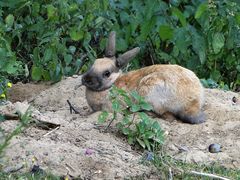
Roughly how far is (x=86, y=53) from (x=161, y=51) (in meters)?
1.21

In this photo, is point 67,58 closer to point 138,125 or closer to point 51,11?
point 51,11

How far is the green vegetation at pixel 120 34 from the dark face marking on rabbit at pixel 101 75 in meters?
0.83

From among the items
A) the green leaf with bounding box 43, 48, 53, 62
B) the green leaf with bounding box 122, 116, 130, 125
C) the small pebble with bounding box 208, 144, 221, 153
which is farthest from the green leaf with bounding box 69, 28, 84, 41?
the small pebble with bounding box 208, 144, 221, 153

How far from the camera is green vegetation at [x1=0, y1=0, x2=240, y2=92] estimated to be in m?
9.70

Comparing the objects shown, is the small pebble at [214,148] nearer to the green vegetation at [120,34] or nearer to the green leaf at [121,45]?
the green vegetation at [120,34]

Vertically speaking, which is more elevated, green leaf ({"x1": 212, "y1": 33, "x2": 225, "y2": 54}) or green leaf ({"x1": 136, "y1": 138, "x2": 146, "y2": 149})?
green leaf ({"x1": 212, "y1": 33, "x2": 225, "y2": 54})

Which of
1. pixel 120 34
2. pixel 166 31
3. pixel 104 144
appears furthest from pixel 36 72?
pixel 104 144

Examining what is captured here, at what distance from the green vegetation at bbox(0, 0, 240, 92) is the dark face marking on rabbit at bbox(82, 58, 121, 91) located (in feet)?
2.71

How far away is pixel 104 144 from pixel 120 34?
150 inches

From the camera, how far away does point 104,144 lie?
23.8ft

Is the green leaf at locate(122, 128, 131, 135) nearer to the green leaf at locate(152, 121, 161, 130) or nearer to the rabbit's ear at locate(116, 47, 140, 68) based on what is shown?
Answer: the green leaf at locate(152, 121, 161, 130)

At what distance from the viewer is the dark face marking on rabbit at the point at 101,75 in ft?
29.0

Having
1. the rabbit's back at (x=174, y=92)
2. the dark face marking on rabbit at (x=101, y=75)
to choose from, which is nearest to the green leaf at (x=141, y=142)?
→ the rabbit's back at (x=174, y=92)

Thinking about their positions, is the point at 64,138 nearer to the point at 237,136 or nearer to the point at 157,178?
the point at 157,178
